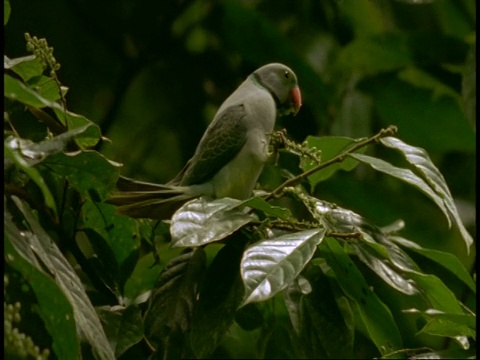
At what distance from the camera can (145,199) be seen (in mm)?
1449

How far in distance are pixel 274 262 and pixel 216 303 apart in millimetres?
197

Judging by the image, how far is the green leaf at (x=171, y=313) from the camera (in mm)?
1298

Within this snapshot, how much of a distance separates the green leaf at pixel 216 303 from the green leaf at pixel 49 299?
273 mm

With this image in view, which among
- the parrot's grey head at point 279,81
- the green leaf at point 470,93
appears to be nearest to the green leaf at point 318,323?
the parrot's grey head at point 279,81

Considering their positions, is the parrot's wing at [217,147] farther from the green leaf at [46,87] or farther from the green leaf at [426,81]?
the green leaf at [426,81]

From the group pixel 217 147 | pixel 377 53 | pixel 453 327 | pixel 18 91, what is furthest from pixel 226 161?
pixel 377 53

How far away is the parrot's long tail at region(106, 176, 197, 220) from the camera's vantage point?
4.62 feet

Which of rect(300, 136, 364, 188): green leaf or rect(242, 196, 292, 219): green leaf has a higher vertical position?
rect(242, 196, 292, 219): green leaf

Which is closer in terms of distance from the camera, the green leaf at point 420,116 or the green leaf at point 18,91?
the green leaf at point 18,91

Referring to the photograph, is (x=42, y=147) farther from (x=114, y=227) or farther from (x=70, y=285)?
(x=114, y=227)

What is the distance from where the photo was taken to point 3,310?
3.31ft

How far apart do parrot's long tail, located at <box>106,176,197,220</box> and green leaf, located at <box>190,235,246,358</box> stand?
165 millimetres

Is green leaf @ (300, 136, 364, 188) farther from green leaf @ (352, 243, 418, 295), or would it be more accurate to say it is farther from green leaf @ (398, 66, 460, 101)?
green leaf @ (398, 66, 460, 101)

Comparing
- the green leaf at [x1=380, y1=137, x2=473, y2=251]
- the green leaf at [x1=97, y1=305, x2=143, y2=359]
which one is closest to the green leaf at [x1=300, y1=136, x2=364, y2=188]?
the green leaf at [x1=380, y1=137, x2=473, y2=251]
